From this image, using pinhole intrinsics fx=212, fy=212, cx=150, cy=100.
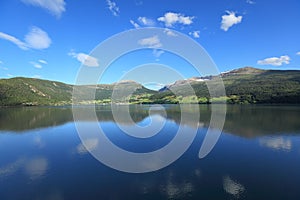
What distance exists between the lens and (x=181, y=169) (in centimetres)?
1945

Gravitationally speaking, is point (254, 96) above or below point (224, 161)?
above

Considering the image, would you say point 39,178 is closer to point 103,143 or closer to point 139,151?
point 139,151

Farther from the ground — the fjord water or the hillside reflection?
the hillside reflection

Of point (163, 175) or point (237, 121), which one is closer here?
point (163, 175)

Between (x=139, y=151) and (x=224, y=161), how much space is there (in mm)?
10306

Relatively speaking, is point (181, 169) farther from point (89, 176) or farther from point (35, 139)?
point (35, 139)

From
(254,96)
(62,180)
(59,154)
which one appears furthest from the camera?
(254,96)

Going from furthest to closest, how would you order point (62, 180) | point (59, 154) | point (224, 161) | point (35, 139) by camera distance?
point (35, 139) < point (59, 154) < point (224, 161) < point (62, 180)

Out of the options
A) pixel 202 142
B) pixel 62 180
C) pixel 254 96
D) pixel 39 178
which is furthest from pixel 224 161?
pixel 254 96

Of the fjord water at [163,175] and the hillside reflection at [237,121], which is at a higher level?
the hillside reflection at [237,121]

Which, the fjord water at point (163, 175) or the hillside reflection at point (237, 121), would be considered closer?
the fjord water at point (163, 175)

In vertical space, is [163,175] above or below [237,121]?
below

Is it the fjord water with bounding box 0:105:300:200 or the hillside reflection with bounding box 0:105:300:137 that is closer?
the fjord water with bounding box 0:105:300:200

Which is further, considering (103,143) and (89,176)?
(103,143)
